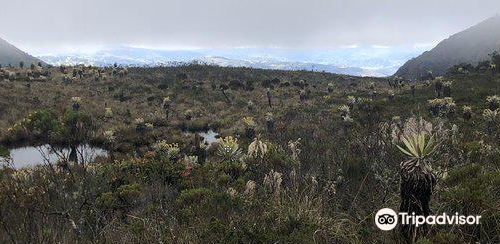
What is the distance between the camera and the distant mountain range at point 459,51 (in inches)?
5202

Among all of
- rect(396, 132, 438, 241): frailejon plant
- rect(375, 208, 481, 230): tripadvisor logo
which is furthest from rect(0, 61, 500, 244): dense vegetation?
rect(375, 208, 481, 230): tripadvisor logo

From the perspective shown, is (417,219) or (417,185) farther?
(417,219)

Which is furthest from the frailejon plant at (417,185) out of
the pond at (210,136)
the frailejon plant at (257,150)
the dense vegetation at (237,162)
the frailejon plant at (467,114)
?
the pond at (210,136)

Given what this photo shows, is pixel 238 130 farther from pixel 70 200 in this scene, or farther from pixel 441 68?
pixel 441 68

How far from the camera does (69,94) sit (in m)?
43.4

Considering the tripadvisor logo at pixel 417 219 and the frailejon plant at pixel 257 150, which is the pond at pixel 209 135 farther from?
the tripadvisor logo at pixel 417 219

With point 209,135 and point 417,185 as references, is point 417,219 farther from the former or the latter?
point 209,135

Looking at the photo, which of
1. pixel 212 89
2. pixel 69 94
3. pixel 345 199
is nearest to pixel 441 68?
pixel 212 89

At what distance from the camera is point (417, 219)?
19.5 feet

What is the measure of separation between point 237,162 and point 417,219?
790 cm

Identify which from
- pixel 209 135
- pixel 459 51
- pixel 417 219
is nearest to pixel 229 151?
pixel 417 219

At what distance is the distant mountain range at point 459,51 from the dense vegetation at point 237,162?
85615 millimetres

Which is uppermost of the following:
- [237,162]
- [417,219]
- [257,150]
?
[417,219]

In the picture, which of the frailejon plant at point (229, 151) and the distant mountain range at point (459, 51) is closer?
the frailejon plant at point (229, 151)
